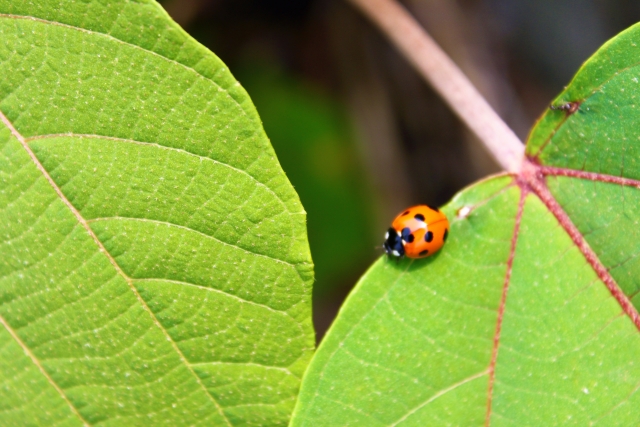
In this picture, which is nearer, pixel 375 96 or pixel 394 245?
pixel 394 245

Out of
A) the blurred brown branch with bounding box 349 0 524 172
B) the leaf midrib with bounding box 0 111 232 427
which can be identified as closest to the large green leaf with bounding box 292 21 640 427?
the blurred brown branch with bounding box 349 0 524 172

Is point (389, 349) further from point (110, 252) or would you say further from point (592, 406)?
point (110, 252)

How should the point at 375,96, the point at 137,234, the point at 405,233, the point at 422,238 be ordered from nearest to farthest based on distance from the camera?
the point at 137,234
the point at 422,238
the point at 405,233
the point at 375,96

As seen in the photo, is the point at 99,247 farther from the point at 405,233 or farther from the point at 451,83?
the point at 451,83

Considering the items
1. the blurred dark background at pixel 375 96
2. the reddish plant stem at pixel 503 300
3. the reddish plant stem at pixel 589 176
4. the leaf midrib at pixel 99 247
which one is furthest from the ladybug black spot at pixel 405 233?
the blurred dark background at pixel 375 96

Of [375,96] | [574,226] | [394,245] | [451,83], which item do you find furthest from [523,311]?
[375,96]

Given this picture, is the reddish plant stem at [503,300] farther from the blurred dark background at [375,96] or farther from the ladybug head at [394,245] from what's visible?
the blurred dark background at [375,96]

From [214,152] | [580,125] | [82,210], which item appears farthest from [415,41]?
[82,210]
